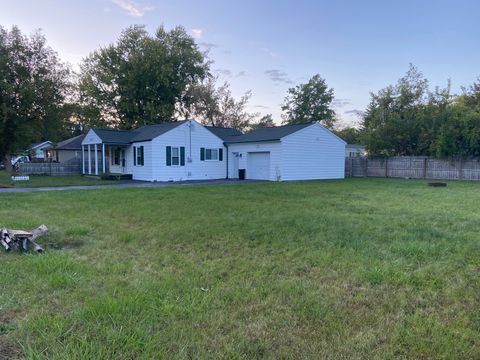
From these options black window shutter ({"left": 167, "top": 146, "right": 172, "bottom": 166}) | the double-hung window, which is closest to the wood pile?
black window shutter ({"left": 167, "top": 146, "right": 172, "bottom": 166})

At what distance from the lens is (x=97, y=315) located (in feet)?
9.62

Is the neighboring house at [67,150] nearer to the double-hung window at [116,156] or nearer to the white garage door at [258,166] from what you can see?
the double-hung window at [116,156]

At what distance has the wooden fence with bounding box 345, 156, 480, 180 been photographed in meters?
21.7

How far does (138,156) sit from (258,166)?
752 centimetres

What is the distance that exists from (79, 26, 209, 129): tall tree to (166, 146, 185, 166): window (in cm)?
1295

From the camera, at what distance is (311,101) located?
40219 mm

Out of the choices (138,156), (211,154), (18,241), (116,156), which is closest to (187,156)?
(211,154)

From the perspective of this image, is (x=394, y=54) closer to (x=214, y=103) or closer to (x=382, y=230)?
(x=382, y=230)

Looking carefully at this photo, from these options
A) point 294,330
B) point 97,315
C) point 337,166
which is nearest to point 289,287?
point 294,330

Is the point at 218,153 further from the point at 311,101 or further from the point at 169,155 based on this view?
the point at 311,101

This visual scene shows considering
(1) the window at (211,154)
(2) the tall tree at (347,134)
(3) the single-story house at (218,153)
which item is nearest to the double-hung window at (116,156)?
(3) the single-story house at (218,153)

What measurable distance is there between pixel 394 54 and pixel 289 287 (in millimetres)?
16736

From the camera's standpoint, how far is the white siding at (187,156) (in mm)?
20203

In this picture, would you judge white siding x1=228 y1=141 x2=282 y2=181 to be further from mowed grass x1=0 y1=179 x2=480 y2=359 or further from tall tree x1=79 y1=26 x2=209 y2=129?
mowed grass x1=0 y1=179 x2=480 y2=359
